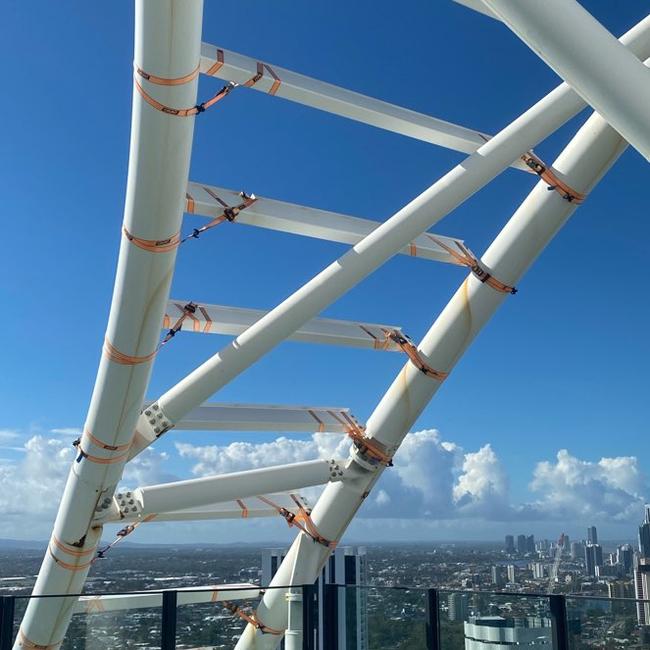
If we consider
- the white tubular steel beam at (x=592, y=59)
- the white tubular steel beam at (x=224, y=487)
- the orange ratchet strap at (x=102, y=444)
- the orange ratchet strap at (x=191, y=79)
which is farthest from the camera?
the white tubular steel beam at (x=224, y=487)

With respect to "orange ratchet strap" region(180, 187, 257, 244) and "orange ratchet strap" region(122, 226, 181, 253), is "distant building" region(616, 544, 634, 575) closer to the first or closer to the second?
"orange ratchet strap" region(180, 187, 257, 244)

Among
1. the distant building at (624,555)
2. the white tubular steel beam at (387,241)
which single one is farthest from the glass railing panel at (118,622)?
the distant building at (624,555)

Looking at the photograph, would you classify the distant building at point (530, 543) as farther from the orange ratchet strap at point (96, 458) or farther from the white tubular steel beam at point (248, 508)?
the orange ratchet strap at point (96, 458)

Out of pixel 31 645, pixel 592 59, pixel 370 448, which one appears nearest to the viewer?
pixel 592 59

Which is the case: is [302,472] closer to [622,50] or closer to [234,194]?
[234,194]

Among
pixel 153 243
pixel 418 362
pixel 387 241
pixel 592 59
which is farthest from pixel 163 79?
pixel 418 362

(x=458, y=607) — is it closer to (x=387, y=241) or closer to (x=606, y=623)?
(x=606, y=623)

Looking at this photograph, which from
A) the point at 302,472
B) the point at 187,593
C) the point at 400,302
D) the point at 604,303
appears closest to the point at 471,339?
the point at 302,472
